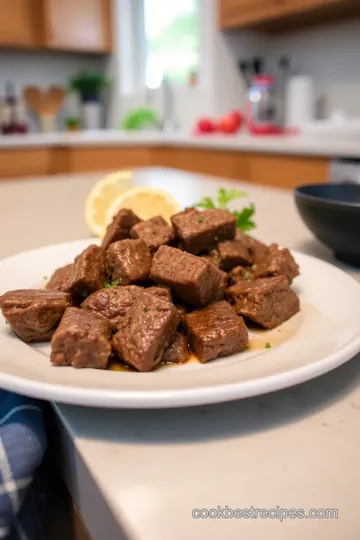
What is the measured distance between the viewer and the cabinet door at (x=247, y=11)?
379 centimetres

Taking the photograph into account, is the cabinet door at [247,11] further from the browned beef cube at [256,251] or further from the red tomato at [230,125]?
the browned beef cube at [256,251]

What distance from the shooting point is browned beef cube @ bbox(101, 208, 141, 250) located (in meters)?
1.00

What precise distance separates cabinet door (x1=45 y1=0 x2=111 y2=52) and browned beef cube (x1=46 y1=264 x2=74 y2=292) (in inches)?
186

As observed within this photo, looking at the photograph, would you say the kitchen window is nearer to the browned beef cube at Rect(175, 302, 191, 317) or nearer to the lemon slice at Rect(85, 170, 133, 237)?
the lemon slice at Rect(85, 170, 133, 237)

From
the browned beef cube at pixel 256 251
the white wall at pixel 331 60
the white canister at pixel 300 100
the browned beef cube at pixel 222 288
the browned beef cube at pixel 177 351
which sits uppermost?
the white wall at pixel 331 60

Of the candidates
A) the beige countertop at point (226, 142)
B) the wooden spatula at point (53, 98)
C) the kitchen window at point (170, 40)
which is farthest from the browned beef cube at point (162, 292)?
the wooden spatula at point (53, 98)

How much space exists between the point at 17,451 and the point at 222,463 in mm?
232

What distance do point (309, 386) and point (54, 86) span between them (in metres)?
5.47

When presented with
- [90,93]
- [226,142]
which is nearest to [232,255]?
[226,142]

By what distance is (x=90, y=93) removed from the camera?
18.2 feet

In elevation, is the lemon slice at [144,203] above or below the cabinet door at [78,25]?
below

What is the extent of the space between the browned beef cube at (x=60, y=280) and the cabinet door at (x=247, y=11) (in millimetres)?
3449

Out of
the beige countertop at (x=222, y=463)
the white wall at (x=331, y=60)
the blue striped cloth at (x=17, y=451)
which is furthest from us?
the white wall at (x=331, y=60)

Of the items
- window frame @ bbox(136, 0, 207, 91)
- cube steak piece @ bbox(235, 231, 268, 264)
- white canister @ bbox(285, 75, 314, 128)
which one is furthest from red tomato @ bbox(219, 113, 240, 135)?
cube steak piece @ bbox(235, 231, 268, 264)
